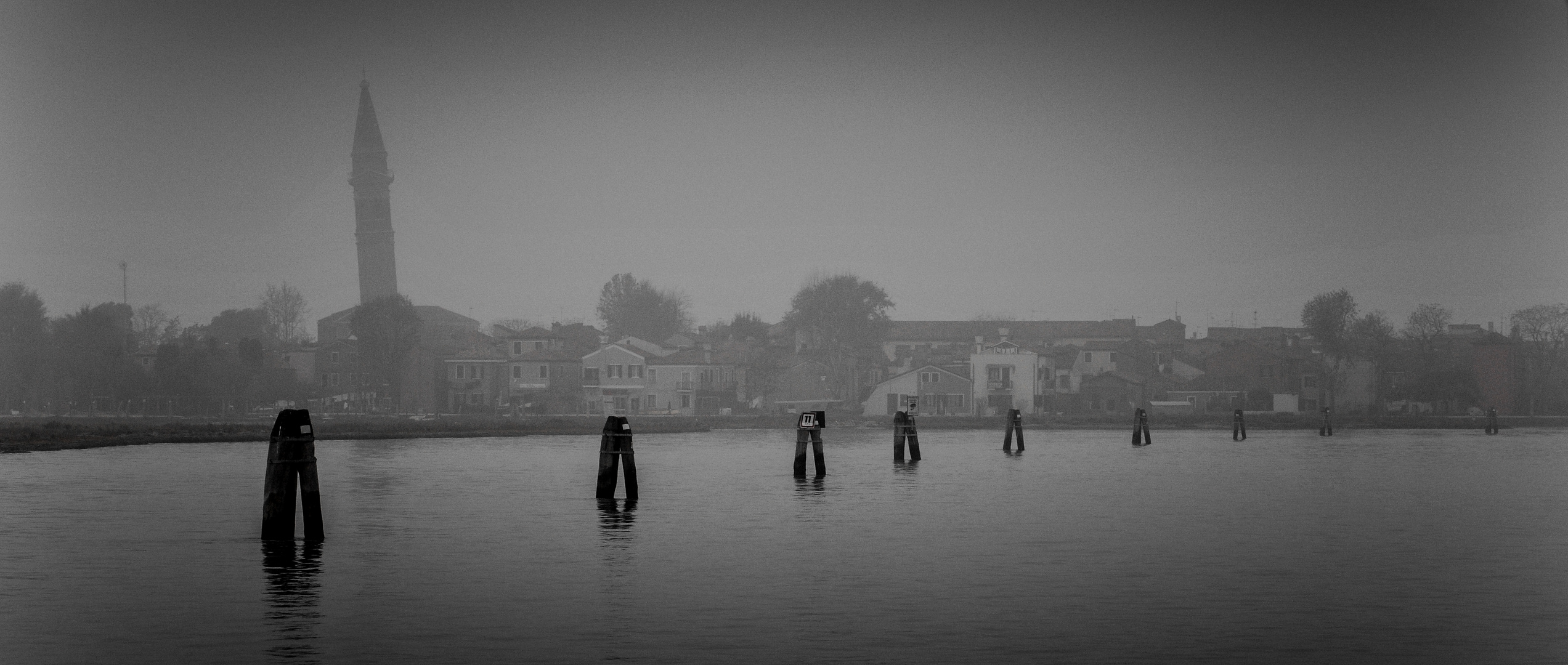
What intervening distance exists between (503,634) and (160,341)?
146270 mm

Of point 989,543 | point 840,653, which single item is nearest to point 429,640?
point 840,653

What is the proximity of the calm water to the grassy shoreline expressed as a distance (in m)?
30.9

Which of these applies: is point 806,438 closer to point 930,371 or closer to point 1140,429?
point 1140,429

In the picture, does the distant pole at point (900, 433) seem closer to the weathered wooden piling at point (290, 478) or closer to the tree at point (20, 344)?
the weathered wooden piling at point (290, 478)

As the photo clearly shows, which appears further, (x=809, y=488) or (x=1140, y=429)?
(x=1140, y=429)

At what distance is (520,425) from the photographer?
102m

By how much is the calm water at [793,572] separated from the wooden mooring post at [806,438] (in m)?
0.82

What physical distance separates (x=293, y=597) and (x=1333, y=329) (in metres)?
120

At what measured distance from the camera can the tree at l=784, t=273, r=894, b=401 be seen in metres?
143

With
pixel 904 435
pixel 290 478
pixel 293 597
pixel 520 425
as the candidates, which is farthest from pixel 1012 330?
pixel 293 597

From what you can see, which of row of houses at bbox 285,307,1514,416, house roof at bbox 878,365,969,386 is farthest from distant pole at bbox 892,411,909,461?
house roof at bbox 878,365,969,386

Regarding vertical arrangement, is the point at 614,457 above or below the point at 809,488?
above

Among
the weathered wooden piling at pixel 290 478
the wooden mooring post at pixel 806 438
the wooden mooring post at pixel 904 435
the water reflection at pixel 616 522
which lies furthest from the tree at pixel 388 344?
the weathered wooden piling at pixel 290 478

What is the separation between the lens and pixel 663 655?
49.1 ft
